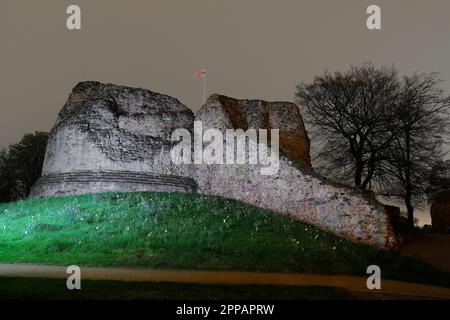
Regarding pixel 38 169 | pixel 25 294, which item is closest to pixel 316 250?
pixel 25 294

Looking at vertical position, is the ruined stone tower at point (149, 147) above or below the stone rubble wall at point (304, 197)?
above

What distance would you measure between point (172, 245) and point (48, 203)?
29.0 ft

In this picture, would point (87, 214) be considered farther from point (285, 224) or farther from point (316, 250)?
point (316, 250)

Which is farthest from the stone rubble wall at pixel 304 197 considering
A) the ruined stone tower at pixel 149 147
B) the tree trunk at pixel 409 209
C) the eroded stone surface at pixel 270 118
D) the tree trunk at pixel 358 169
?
the tree trunk at pixel 409 209

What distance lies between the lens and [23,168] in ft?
135

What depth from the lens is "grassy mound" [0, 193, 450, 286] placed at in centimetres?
1276

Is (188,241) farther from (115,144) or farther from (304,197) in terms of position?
(115,144)

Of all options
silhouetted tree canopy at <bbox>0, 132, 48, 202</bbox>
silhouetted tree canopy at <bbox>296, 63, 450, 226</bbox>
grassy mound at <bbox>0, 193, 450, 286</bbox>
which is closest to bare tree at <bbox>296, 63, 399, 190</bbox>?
silhouetted tree canopy at <bbox>296, 63, 450, 226</bbox>

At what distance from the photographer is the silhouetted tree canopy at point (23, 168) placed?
4084 centimetres

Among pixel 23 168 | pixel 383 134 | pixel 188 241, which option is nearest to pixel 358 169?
pixel 383 134

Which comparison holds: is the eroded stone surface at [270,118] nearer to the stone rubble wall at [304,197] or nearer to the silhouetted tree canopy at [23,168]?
the stone rubble wall at [304,197]

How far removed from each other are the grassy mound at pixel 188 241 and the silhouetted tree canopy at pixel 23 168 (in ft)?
75.4

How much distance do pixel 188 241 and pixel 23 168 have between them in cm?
3101
